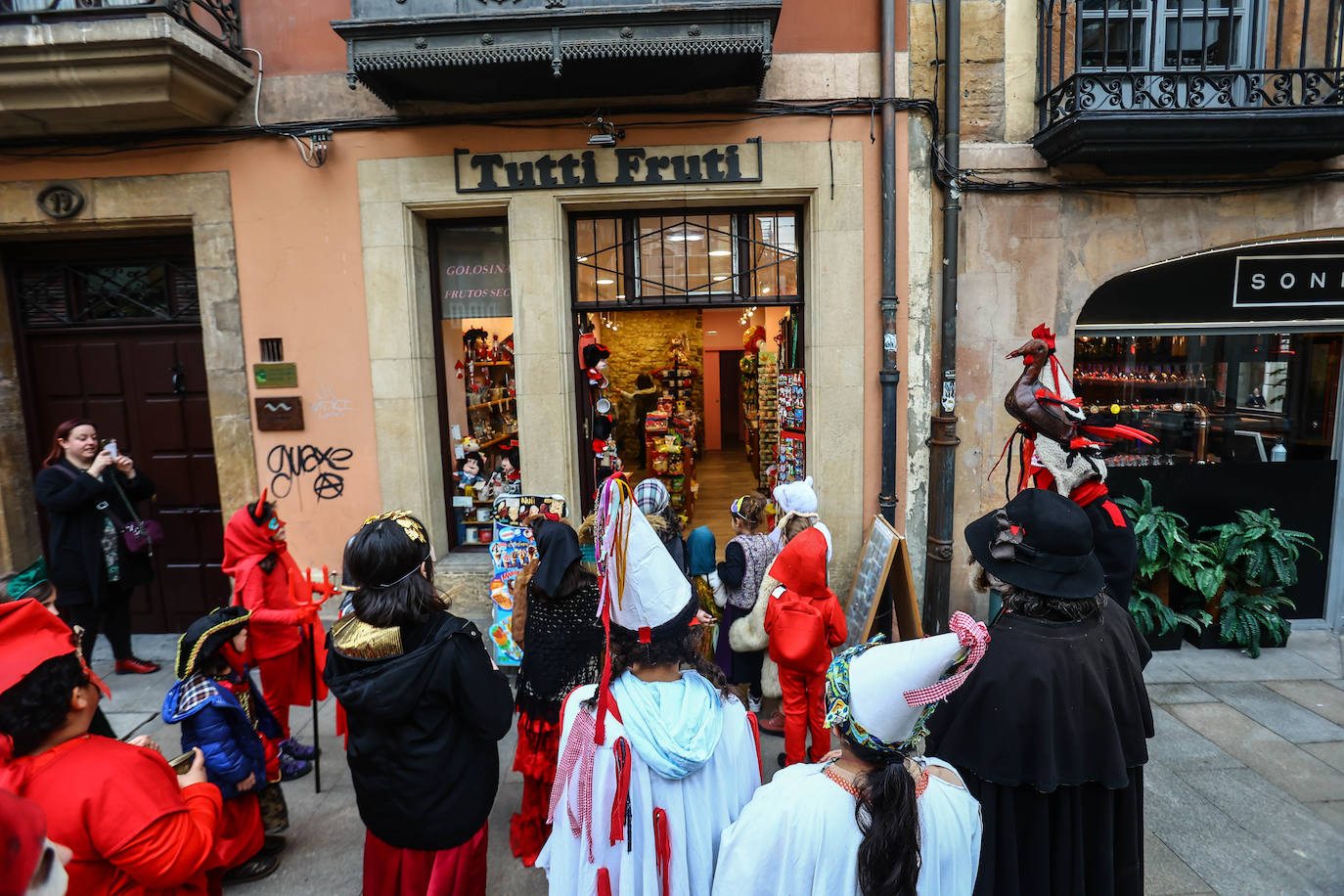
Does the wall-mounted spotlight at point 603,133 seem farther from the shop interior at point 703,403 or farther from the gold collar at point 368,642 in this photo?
the gold collar at point 368,642

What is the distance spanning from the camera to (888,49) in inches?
220

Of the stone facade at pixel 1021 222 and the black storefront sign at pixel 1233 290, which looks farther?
the black storefront sign at pixel 1233 290

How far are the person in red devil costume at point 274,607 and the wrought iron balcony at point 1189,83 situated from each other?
641 cm

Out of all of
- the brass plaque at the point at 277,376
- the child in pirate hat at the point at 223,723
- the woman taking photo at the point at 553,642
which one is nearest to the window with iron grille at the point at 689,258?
the brass plaque at the point at 277,376

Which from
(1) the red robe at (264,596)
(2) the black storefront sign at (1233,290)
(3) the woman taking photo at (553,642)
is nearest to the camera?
(3) the woman taking photo at (553,642)

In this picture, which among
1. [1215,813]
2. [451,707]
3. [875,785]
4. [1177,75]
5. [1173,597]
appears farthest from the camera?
[1173,597]

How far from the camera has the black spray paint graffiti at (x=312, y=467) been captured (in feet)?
20.1

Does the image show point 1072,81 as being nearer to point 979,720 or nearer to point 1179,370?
point 1179,370

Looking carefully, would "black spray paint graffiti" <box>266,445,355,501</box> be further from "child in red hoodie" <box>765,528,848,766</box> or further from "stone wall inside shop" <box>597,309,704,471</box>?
"stone wall inside shop" <box>597,309,704,471</box>

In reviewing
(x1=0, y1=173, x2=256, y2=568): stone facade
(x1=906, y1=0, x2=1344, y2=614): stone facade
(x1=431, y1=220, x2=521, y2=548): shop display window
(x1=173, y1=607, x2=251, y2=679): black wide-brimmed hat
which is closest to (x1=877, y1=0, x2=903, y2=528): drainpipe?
(x1=906, y1=0, x2=1344, y2=614): stone facade

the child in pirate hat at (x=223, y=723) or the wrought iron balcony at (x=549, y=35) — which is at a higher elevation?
the wrought iron balcony at (x=549, y=35)

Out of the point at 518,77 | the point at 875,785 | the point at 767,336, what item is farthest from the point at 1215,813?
the point at 767,336

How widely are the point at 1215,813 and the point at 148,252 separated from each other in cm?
919

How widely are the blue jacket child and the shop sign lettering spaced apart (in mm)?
8227
